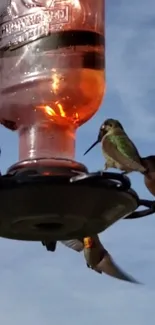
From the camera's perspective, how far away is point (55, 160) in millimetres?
1945

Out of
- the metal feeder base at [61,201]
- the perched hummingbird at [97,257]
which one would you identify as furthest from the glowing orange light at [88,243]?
the metal feeder base at [61,201]

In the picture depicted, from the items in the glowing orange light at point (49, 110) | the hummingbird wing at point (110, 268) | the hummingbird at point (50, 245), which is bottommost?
the hummingbird wing at point (110, 268)

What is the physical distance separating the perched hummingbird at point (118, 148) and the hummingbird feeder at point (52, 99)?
0.07 m

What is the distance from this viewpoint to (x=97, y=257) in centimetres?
253

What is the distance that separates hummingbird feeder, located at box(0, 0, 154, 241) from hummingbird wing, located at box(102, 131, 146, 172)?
0.09m

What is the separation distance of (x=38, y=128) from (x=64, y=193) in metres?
0.40

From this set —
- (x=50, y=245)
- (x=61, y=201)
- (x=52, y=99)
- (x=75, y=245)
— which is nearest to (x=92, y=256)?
(x=75, y=245)

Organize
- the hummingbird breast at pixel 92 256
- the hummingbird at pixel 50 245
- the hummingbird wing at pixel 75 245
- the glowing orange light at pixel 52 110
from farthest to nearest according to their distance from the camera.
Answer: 1. the hummingbird breast at pixel 92 256
2. the hummingbird wing at pixel 75 245
3. the glowing orange light at pixel 52 110
4. the hummingbird at pixel 50 245

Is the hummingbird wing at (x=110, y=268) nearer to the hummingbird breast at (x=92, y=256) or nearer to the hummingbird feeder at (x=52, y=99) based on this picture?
the hummingbird breast at (x=92, y=256)

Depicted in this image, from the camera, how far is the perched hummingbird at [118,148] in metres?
1.99

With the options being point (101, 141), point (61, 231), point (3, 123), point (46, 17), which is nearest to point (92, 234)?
point (61, 231)

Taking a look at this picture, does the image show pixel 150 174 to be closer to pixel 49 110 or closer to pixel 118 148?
pixel 118 148

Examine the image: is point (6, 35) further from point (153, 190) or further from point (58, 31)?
point (153, 190)

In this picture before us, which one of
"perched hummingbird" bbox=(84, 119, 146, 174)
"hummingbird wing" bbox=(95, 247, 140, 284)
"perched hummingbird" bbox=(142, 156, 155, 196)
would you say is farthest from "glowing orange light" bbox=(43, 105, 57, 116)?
"hummingbird wing" bbox=(95, 247, 140, 284)
